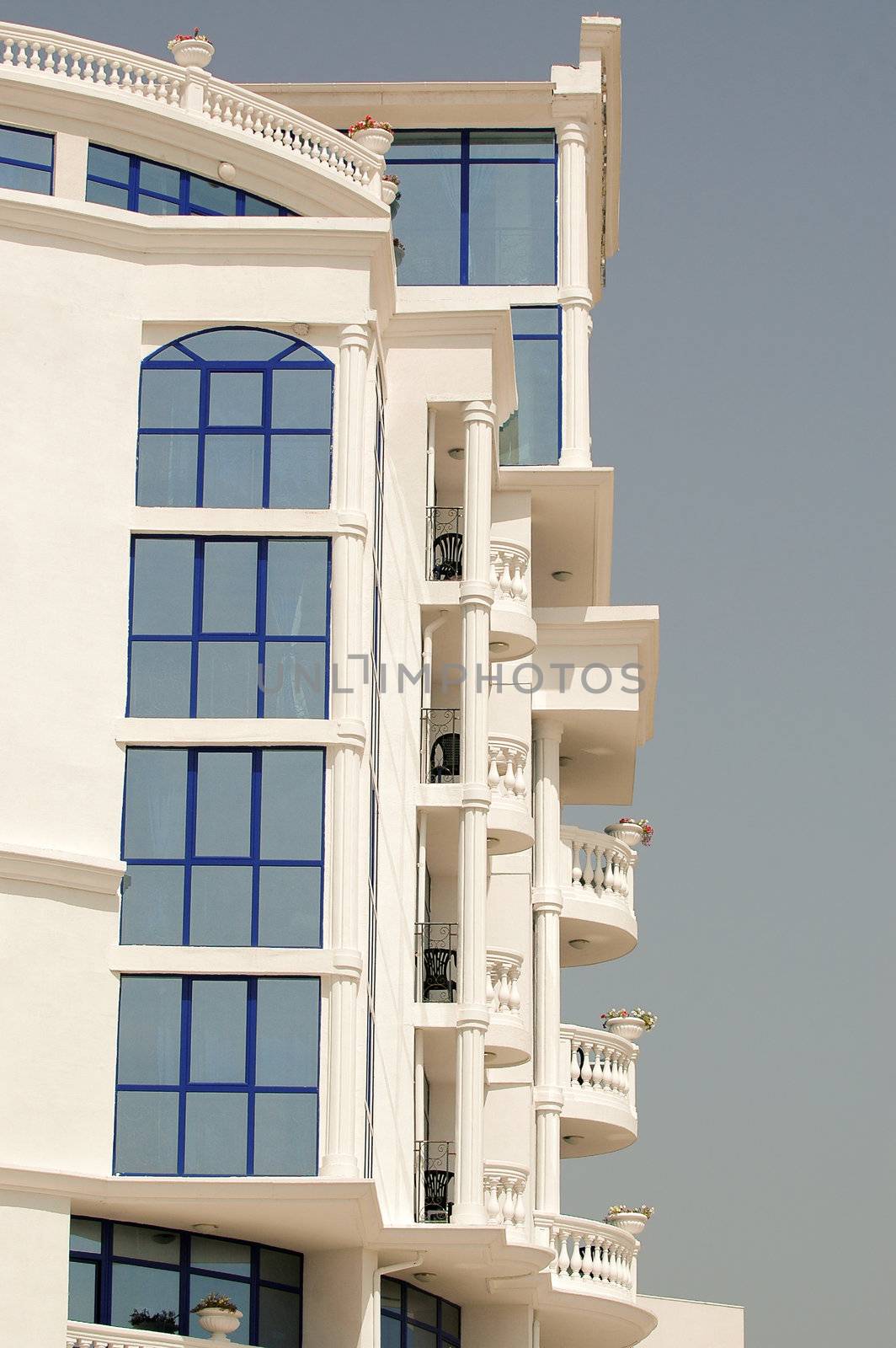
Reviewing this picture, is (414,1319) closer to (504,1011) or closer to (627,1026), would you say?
(504,1011)

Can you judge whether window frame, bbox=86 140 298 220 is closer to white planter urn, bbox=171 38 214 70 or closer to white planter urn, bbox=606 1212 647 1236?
white planter urn, bbox=171 38 214 70

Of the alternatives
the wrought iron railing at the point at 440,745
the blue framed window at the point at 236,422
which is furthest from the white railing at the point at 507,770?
the blue framed window at the point at 236,422

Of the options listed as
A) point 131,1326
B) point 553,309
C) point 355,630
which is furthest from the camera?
point 553,309

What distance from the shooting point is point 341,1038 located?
3309 cm

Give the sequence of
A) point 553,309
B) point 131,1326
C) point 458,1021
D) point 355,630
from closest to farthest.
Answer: point 131,1326
point 355,630
point 458,1021
point 553,309

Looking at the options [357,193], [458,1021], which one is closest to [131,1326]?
[458,1021]

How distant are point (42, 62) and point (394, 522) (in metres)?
8.42

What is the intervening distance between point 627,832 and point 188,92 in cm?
1494

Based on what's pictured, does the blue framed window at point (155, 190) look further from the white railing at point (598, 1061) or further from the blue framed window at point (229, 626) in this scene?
the white railing at point (598, 1061)

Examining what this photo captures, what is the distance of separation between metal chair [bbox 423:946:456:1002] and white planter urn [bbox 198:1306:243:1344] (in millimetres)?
6818

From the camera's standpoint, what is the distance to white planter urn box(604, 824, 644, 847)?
45.9 metres

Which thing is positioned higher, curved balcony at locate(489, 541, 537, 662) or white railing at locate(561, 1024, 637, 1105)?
curved balcony at locate(489, 541, 537, 662)

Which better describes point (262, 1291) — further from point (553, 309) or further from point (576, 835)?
point (553, 309)

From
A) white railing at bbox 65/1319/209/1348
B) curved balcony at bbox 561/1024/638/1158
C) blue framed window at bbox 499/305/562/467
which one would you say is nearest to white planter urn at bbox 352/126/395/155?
blue framed window at bbox 499/305/562/467
